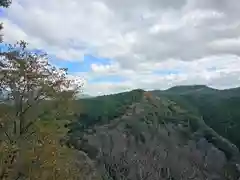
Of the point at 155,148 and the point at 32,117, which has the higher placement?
the point at 32,117

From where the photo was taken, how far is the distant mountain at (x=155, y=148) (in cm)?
11165

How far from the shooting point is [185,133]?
474 ft

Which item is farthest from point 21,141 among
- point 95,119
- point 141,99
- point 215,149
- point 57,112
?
point 141,99

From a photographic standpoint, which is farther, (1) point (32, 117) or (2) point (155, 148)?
(2) point (155, 148)

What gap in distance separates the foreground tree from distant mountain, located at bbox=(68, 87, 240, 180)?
7139 cm

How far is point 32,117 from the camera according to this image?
27719 millimetres

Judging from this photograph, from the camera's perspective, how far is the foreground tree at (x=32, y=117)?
81.9 ft

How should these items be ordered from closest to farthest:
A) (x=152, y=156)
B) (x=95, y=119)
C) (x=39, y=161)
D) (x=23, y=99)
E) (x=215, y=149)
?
(x=39, y=161) < (x=23, y=99) < (x=152, y=156) < (x=215, y=149) < (x=95, y=119)

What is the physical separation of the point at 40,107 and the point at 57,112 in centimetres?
126

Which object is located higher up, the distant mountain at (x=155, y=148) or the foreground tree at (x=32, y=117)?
the foreground tree at (x=32, y=117)

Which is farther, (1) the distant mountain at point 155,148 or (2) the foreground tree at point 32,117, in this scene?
(1) the distant mountain at point 155,148

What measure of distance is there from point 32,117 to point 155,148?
330ft

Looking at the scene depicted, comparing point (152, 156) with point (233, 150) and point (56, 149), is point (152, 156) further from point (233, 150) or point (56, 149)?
point (56, 149)

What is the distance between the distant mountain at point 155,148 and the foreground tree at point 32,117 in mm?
71390
